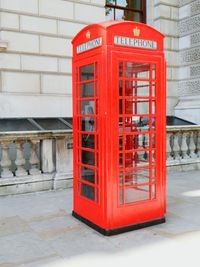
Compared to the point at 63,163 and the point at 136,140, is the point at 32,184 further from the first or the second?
the point at 136,140

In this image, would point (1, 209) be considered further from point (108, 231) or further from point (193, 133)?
point (193, 133)

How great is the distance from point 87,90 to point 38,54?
4028mm

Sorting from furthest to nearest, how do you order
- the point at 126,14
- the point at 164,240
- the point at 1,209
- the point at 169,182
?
1. the point at 126,14
2. the point at 169,182
3. the point at 1,209
4. the point at 164,240

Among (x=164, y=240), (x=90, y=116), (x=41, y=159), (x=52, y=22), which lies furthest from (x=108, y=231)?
(x=52, y=22)

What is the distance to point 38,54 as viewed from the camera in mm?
7637

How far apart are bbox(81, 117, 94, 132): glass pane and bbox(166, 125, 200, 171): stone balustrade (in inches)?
139

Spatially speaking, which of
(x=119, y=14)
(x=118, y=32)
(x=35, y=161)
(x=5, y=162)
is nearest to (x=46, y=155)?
(x=35, y=161)

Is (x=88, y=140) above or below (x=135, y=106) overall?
below

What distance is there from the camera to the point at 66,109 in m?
7.99

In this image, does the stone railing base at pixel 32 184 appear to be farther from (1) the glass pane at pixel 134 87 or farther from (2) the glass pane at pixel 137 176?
(1) the glass pane at pixel 134 87

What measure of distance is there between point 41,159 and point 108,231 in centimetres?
257

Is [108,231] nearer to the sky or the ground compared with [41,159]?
nearer to the ground

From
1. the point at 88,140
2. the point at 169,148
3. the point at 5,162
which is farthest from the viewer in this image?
the point at 169,148

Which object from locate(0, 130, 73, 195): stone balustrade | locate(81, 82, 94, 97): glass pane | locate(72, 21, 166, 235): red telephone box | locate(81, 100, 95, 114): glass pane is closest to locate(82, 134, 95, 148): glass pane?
locate(72, 21, 166, 235): red telephone box
